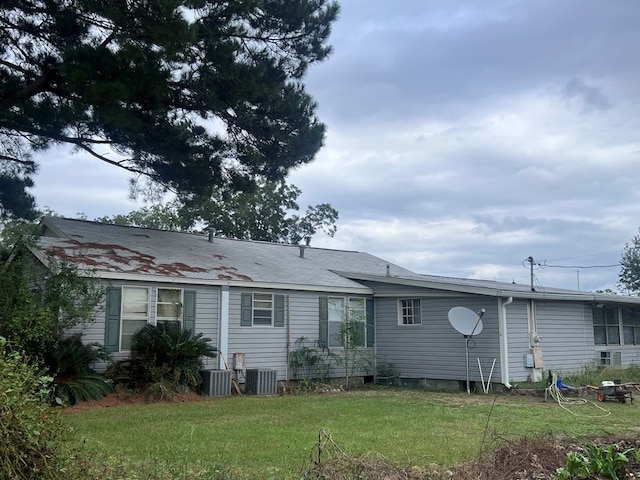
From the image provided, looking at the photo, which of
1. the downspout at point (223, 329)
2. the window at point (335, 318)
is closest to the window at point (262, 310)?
the downspout at point (223, 329)

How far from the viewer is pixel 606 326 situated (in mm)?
17203

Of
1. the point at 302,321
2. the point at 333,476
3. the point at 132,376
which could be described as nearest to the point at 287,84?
the point at 302,321

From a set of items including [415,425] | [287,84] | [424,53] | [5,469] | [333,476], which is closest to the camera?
[5,469]

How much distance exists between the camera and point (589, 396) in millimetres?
12516

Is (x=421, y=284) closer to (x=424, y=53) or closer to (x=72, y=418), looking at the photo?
(x=424, y=53)

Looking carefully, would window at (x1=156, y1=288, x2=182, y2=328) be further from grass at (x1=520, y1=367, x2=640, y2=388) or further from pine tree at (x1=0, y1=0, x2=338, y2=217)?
grass at (x1=520, y1=367, x2=640, y2=388)

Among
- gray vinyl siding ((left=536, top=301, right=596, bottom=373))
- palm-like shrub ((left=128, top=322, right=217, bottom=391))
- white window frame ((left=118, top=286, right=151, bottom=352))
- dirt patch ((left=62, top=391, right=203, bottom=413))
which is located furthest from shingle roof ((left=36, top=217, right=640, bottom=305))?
dirt patch ((left=62, top=391, right=203, bottom=413))

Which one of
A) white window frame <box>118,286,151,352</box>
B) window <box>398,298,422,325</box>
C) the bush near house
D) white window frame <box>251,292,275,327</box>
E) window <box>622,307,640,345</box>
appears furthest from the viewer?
window <box>622,307,640,345</box>

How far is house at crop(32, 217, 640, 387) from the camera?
41.2 ft

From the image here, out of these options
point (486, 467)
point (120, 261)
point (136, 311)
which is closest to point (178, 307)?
point (136, 311)

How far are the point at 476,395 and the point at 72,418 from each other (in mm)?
8230

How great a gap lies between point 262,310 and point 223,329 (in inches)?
48.2

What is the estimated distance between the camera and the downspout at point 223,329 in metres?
13.3

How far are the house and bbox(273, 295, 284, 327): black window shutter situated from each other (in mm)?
24
